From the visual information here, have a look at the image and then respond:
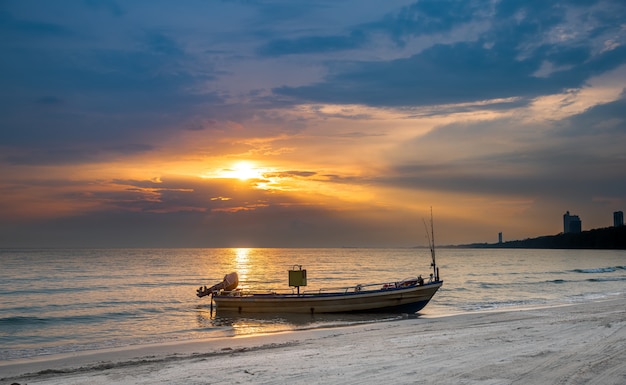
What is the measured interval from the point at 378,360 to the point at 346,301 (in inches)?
665

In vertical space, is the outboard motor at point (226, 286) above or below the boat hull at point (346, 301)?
above

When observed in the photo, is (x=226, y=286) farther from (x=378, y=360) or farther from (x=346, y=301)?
(x=378, y=360)

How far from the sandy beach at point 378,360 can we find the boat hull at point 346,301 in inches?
338

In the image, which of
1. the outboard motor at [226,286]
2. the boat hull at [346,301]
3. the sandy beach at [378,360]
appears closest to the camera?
the sandy beach at [378,360]

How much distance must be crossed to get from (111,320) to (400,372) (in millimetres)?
24450

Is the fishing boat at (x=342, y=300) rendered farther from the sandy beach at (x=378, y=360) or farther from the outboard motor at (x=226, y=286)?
the sandy beach at (x=378, y=360)

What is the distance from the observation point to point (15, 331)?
28.0m

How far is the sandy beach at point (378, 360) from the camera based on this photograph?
38.4ft

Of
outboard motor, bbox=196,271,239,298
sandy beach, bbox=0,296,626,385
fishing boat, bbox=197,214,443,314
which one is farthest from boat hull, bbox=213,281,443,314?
sandy beach, bbox=0,296,626,385

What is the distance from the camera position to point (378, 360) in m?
13.7

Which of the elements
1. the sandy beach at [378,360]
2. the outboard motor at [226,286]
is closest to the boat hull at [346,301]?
the outboard motor at [226,286]

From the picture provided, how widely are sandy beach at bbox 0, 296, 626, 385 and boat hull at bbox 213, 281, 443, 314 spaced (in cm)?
859

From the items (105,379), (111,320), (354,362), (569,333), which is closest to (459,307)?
(569,333)

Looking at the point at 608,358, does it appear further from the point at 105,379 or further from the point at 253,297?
the point at 253,297
